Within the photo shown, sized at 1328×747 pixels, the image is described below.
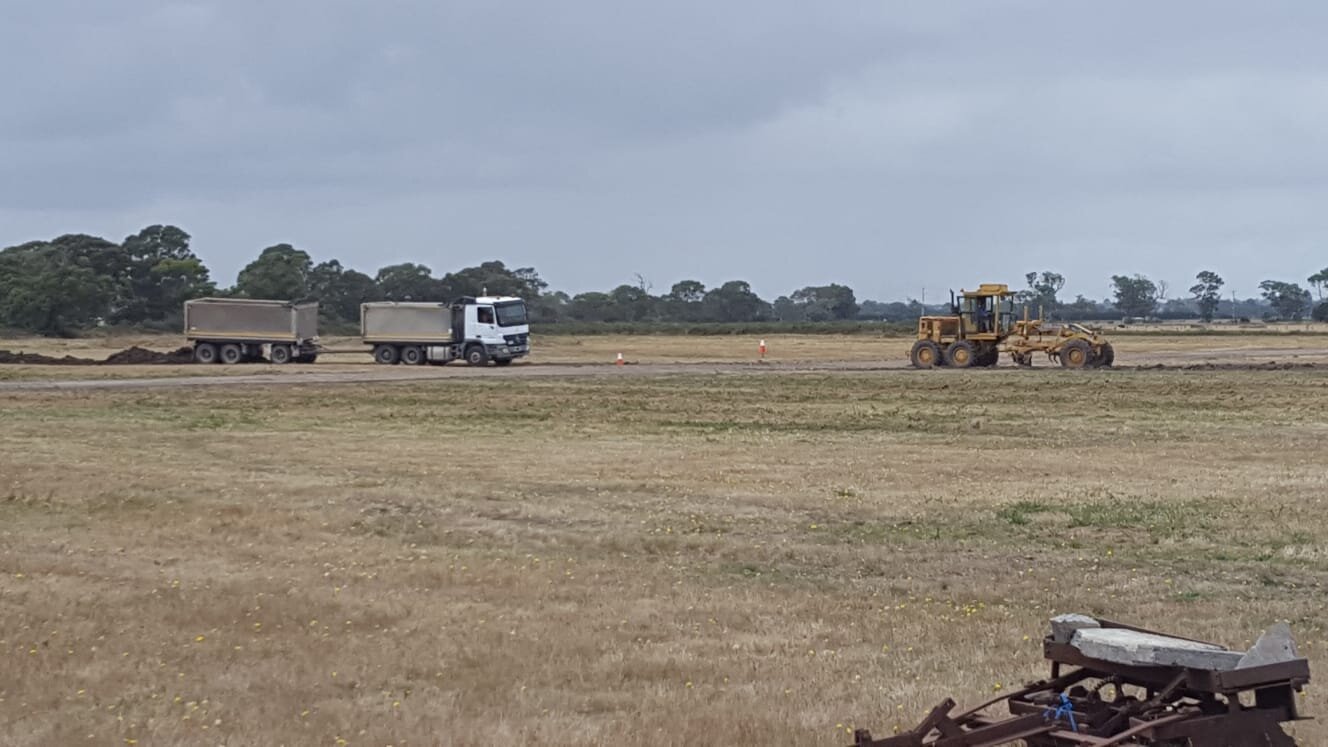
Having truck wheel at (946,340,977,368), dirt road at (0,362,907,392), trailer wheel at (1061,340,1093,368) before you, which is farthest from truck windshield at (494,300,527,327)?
trailer wheel at (1061,340,1093,368)

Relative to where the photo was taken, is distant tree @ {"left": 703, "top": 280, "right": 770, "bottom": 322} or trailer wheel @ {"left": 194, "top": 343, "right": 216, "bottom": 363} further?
distant tree @ {"left": 703, "top": 280, "right": 770, "bottom": 322}

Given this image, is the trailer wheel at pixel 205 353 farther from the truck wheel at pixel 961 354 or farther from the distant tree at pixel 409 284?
the distant tree at pixel 409 284

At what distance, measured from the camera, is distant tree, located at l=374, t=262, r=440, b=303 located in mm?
141125

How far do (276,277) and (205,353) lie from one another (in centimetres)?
6025

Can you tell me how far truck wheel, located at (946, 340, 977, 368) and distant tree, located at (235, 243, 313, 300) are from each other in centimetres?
7555

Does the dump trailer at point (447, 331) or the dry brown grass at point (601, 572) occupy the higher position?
the dump trailer at point (447, 331)

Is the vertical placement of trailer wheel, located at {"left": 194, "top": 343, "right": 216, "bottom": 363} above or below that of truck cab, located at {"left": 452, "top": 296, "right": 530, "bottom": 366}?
below

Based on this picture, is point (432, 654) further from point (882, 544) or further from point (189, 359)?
point (189, 359)

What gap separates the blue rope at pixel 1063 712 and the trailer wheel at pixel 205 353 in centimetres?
6432

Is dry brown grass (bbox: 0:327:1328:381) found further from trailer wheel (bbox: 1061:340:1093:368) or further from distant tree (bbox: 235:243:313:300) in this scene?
distant tree (bbox: 235:243:313:300)

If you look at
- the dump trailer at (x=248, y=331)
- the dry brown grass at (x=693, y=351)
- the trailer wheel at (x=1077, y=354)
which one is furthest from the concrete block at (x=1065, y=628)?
the dump trailer at (x=248, y=331)

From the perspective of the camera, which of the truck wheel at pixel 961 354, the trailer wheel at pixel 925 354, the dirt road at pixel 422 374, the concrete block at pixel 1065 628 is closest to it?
the concrete block at pixel 1065 628

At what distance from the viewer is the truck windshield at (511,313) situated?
215 feet

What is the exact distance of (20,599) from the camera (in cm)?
1188
